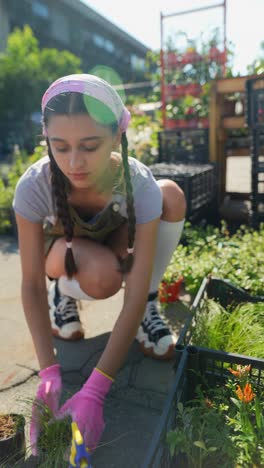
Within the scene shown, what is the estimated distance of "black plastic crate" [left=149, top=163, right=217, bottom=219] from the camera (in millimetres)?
2924

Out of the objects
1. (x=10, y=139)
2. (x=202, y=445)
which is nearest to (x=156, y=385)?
(x=202, y=445)

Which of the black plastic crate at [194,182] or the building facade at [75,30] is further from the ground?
the building facade at [75,30]

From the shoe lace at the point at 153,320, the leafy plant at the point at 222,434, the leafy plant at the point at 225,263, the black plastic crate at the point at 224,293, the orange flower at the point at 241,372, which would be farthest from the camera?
the leafy plant at the point at 225,263

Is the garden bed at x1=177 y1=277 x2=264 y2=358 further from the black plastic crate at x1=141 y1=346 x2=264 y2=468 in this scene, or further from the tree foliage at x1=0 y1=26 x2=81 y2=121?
the tree foliage at x1=0 y1=26 x2=81 y2=121

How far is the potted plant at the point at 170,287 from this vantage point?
219cm

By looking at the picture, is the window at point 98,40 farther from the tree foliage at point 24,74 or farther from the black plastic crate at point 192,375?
the black plastic crate at point 192,375

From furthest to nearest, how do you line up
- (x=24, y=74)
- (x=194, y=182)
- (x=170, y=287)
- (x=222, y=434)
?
(x=24, y=74) < (x=194, y=182) < (x=170, y=287) < (x=222, y=434)

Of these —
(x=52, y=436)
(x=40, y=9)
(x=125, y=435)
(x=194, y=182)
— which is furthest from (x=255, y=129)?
(x=40, y=9)

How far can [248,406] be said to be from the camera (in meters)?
1.11

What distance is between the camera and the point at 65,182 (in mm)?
1513

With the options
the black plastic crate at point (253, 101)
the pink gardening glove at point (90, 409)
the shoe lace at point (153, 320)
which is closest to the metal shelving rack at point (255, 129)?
the black plastic crate at point (253, 101)

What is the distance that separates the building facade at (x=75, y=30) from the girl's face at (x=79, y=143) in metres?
19.4

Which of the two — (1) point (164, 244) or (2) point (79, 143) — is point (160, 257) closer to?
(1) point (164, 244)

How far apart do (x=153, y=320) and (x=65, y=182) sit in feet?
2.65
